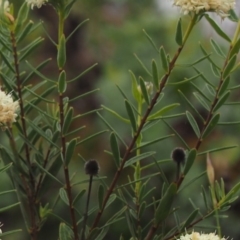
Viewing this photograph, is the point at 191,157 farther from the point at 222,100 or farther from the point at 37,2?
the point at 37,2

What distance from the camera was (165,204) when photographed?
0.53m

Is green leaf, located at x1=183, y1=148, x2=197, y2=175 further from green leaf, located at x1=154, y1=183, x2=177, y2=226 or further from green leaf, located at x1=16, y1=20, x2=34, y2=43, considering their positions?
green leaf, located at x1=16, y1=20, x2=34, y2=43

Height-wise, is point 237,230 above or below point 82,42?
below

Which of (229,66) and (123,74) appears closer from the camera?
(229,66)

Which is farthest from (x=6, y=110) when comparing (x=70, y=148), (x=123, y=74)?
(x=123, y=74)

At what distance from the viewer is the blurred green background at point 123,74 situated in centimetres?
187

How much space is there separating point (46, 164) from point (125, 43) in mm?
1884

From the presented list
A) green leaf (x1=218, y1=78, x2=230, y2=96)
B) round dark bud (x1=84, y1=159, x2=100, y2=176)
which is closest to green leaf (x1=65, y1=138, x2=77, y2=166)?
round dark bud (x1=84, y1=159, x2=100, y2=176)

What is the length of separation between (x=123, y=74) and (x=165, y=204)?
67.0 inches

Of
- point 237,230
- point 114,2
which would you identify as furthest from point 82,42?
point 237,230

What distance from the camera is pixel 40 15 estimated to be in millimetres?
2695

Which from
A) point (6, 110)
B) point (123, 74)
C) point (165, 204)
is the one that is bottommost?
point (123, 74)

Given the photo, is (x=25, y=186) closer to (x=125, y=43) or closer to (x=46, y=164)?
(x=46, y=164)

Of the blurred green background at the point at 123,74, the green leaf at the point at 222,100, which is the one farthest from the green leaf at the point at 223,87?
the blurred green background at the point at 123,74
